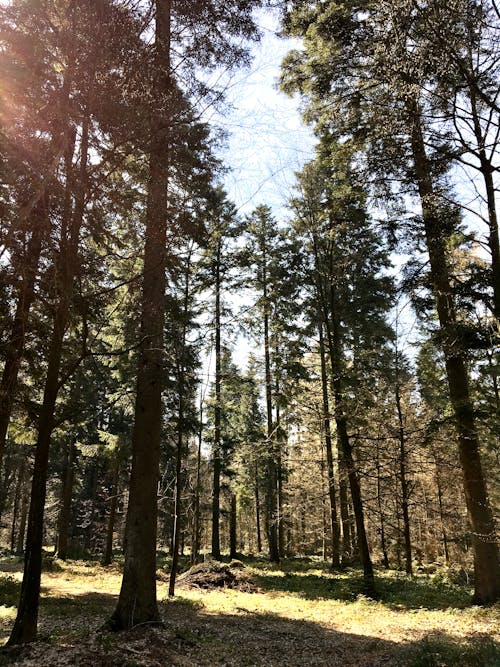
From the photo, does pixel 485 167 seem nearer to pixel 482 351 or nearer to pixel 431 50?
pixel 431 50

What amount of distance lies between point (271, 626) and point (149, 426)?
5.36 meters

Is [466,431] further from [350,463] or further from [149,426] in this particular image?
[149,426]

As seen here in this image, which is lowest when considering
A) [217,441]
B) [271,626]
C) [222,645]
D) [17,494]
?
[271,626]

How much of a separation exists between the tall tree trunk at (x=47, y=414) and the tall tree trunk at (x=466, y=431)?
6377mm

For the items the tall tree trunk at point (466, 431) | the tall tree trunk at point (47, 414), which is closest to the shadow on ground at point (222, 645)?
the tall tree trunk at point (47, 414)

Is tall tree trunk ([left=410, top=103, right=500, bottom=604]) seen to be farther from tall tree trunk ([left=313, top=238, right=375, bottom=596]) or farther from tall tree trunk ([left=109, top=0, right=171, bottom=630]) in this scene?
tall tree trunk ([left=109, top=0, right=171, bottom=630])

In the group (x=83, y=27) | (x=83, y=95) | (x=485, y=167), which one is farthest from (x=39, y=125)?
(x=485, y=167)

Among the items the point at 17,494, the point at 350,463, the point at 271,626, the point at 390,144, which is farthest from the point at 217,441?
the point at 17,494

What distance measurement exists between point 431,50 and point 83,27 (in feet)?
12.4

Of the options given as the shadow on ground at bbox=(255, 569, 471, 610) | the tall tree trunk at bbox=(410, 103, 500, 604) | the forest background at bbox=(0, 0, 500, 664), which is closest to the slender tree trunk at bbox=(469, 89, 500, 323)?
the forest background at bbox=(0, 0, 500, 664)

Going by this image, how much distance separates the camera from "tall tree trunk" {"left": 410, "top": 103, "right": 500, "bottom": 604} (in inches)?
349

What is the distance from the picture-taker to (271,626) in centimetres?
943

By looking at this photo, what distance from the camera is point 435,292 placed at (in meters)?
10.1

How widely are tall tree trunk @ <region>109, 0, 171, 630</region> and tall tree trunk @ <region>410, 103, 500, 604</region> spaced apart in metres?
5.10
